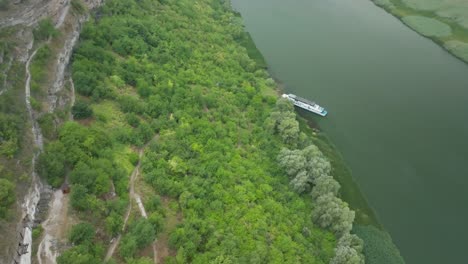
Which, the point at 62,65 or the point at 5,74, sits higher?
the point at 62,65

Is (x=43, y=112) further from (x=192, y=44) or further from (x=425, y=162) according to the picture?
(x=425, y=162)

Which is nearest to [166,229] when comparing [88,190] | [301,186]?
[88,190]

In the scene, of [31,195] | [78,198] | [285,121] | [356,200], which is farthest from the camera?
[285,121]

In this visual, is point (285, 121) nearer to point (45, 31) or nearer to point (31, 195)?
point (31, 195)

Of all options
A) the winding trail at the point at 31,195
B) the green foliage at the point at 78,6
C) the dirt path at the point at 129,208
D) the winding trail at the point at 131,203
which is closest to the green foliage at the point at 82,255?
the dirt path at the point at 129,208

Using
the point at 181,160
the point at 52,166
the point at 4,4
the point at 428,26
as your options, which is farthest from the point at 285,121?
the point at 428,26

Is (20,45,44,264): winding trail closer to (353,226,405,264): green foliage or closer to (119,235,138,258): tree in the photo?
(119,235,138,258): tree

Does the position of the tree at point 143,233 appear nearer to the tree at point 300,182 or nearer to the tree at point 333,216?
the tree at point 300,182
